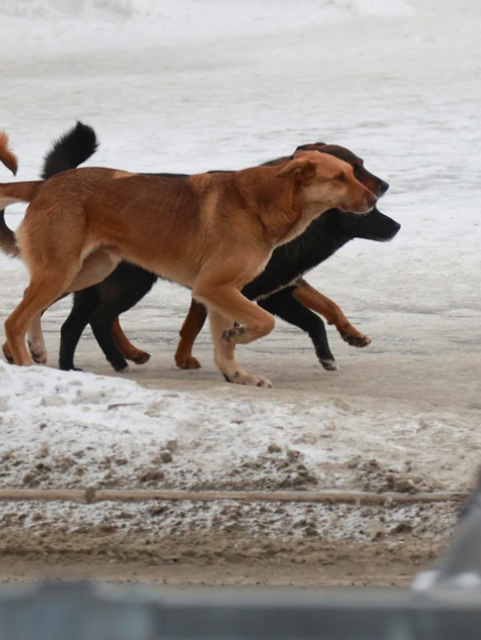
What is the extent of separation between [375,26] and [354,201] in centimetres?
2287

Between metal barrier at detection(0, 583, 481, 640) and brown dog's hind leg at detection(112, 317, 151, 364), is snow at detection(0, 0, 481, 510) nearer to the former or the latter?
brown dog's hind leg at detection(112, 317, 151, 364)

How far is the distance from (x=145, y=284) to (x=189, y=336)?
0.44 metres

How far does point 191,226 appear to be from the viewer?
21.5 feet

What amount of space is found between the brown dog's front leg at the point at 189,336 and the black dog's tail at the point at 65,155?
119 cm

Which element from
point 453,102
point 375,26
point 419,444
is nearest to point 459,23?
point 375,26

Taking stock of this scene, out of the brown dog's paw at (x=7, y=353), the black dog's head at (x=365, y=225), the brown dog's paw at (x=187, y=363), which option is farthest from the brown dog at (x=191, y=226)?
the black dog's head at (x=365, y=225)

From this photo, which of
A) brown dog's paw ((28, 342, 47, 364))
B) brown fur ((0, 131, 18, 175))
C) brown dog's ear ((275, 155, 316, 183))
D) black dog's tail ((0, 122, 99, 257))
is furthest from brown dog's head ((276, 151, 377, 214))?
brown dog's paw ((28, 342, 47, 364))

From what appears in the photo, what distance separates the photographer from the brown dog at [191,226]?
635 cm

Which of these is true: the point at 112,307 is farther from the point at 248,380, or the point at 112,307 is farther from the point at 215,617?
the point at 215,617

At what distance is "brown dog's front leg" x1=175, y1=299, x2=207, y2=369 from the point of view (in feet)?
23.9

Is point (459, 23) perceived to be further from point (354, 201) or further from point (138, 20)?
point (354, 201)

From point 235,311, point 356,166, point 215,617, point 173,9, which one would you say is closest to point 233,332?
point 235,311

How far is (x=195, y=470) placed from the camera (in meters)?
4.45

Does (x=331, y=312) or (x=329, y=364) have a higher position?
(x=331, y=312)
